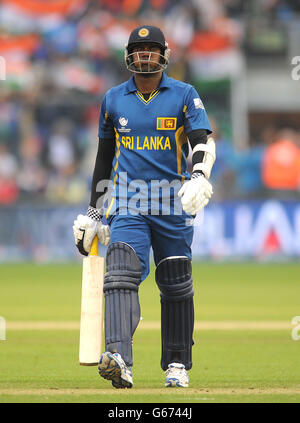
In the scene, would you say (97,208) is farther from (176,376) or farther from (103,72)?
(103,72)

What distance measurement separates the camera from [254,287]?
42.8 ft

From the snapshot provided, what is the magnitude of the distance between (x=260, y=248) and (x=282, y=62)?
7151mm

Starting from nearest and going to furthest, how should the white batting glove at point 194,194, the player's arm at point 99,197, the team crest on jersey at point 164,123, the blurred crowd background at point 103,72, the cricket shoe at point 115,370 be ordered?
the cricket shoe at point 115,370 → the white batting glove at point 194,194 → the team crest on jersey at point 164,123 → the player's arm at point 99,197 → the blurred crowd background at point 103,72

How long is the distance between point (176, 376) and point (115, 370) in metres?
0.50

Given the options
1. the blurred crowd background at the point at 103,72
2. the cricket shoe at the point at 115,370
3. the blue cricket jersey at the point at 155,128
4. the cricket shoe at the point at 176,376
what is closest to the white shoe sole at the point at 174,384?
the cricket shoe at the point at 176,376

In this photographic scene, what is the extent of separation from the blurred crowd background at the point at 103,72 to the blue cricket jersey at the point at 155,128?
1244cm

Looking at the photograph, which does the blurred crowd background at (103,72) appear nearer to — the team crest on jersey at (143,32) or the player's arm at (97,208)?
the player's arm at (97,208)

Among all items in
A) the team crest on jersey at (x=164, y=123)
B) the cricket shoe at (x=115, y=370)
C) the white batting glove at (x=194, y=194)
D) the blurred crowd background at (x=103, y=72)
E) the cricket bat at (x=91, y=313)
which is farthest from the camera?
the blurred crowd background at (x=103, y=72)

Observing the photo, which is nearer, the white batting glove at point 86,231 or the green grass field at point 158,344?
the green grass field at point 158,344

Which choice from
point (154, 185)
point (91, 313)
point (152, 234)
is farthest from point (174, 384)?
point (154, 185)

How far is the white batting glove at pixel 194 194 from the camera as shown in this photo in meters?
5.60

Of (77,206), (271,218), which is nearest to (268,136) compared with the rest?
(271,218)

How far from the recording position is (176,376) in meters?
5.83

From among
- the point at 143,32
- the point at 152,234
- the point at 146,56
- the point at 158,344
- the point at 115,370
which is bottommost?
the point at 115,370
